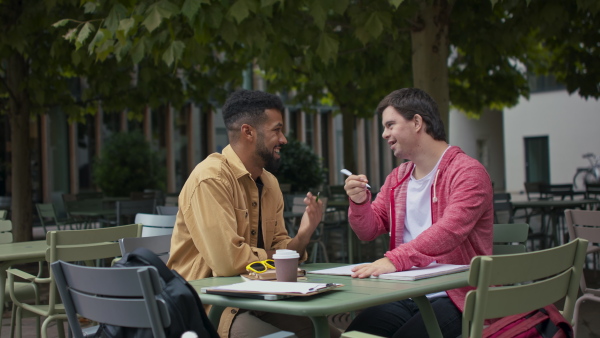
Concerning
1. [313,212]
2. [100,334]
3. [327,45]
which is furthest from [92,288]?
[327,45]

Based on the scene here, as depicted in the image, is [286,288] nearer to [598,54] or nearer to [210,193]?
[210,193]

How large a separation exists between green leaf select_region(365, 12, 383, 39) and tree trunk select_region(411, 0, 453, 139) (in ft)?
4.39

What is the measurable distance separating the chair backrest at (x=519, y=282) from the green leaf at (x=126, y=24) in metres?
3.74

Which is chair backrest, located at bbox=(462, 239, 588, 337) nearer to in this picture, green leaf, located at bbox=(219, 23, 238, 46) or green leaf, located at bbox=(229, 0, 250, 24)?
green leaf, located at bbox=(229, 0, 250, 24)

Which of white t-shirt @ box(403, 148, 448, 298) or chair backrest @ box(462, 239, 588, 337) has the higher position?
white t-shirt @ box(403, 148, 448, 298)

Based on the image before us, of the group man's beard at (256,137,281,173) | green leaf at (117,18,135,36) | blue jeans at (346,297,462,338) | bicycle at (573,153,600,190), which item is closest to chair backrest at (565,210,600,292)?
blue jeans at (346,297,462,338)

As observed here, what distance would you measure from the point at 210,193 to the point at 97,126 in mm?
18725

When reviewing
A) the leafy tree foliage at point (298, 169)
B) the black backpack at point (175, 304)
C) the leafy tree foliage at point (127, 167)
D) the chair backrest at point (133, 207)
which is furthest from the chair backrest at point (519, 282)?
the leafy tree foliage at point (127, 167)

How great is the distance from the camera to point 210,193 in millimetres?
3156

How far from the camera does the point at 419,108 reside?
11.3 feet

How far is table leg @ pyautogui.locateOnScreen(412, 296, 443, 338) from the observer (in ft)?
9.39

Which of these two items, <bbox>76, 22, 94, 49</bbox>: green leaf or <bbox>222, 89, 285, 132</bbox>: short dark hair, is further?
<bbox>76, 22, 94, 49</bbox>: green leaf

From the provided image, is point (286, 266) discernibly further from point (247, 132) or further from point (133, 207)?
point (133, 207)

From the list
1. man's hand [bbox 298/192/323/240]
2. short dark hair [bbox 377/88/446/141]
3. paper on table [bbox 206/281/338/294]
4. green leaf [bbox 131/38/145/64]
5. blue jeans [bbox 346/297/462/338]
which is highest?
green leaf [bbox 131/38/145/64]
